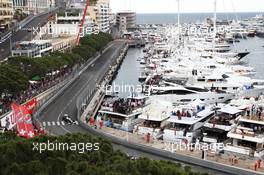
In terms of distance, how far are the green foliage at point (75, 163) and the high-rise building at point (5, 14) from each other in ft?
250

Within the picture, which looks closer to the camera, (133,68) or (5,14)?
(133,68)

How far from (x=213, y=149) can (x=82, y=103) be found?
1928 centimetres

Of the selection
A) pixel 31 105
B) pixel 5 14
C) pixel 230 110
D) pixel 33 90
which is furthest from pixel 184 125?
pixel 5 14

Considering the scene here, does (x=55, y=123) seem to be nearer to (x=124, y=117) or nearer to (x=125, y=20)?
(x=124, y=117)

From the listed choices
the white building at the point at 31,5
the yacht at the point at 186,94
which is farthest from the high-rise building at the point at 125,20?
the yacht at the point at 186,94

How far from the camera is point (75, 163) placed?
1688 centimetres

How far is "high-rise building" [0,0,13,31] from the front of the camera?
301 ft

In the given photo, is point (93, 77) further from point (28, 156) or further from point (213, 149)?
point (28, 156)

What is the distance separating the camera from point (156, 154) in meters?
30.6

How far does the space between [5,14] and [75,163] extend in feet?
280

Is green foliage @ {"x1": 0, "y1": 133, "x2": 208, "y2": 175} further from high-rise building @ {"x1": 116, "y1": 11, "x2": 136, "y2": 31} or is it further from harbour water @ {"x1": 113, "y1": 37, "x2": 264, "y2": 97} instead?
high-rise building @ {"x1": 116, "y1": 11, "x2": 136, "y2": 31}

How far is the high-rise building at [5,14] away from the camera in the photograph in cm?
A: 9189

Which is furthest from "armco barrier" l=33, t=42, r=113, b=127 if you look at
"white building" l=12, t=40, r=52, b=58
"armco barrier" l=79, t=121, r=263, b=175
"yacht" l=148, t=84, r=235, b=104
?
"yacht" l=148, t=84, r=235, b=104

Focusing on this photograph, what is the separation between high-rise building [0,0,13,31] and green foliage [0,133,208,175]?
76.1m
